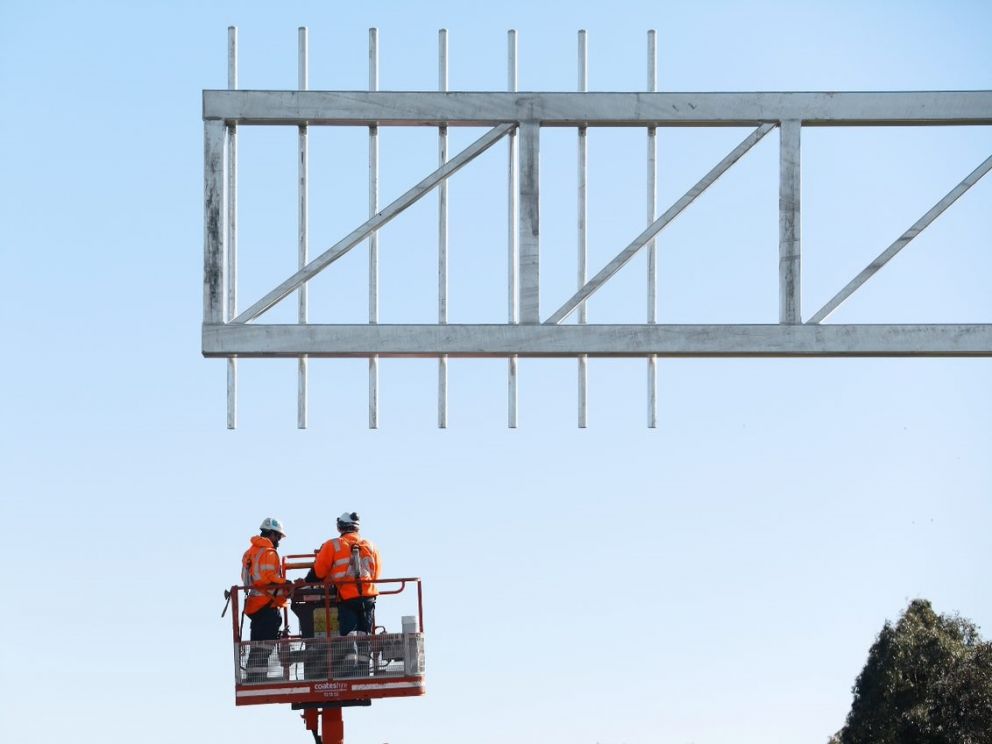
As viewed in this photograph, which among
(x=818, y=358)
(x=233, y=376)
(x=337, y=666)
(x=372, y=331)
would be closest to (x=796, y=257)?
(x=818, y=358)

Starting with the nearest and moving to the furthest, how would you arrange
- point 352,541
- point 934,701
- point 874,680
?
point 352,541, point 934,701, point 874,680

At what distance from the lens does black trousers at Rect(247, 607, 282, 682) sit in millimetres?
20859

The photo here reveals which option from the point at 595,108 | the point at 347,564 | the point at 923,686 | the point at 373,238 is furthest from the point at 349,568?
the point at 923,686

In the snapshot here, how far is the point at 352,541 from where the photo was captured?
20594mm

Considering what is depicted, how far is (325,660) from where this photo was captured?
2094 centimetres

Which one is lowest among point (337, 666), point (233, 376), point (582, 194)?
point (337, 666)

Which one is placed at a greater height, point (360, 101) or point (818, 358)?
point (360, 101)

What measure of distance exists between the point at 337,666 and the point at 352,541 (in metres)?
1.31

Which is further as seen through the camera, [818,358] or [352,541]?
[352,541]

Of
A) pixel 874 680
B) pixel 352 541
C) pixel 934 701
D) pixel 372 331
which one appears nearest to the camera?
pixel 372 331

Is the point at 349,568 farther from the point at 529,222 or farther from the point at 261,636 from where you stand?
the point at 529,222

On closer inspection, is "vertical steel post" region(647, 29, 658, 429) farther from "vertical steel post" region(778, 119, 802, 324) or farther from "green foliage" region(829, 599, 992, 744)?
"green foliage" region(829, 599, 992, 744)

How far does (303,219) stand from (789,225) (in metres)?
3.91

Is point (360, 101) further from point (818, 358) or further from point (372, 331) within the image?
point (818, 358)
